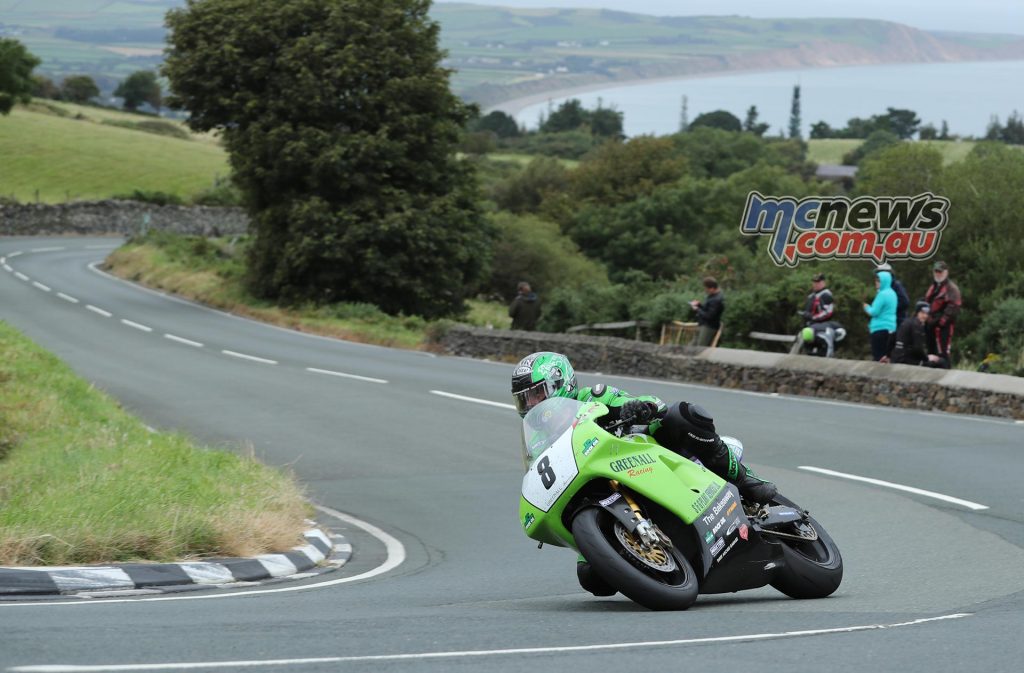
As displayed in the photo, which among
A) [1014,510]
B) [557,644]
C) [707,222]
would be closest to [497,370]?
[1014,510]

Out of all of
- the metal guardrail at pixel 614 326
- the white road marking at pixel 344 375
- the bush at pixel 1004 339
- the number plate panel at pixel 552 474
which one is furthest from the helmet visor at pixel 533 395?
the metal guardrail at pixel 614 326

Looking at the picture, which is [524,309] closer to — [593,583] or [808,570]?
[593,583]

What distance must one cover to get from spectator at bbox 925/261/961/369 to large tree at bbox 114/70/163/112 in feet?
502

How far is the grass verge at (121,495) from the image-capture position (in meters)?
8.62

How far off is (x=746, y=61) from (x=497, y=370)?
178092 mm

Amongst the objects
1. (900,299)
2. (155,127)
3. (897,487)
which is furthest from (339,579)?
(155,127)

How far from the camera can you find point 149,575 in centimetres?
829

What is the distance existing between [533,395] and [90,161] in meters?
96.7

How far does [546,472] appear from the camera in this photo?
278 inches

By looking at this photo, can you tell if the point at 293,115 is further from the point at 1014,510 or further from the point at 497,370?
the point at 1014,510

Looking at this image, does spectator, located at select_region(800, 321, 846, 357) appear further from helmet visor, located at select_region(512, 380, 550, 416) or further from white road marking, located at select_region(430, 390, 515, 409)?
helmet visor, located at select_region(512, 380, 550, 416)

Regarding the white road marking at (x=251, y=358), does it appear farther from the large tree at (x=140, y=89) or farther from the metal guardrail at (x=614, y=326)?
the large tree at (x=140, y=89)

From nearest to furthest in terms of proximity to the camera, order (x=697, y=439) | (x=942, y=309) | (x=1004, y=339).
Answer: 1. (x=697, y=439)
2. (x=942, y=309)
3. (x=1004, y=339)

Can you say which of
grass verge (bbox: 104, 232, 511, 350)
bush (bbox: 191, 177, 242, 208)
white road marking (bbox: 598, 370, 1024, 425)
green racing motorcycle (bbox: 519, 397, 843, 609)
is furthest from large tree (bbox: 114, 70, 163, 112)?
green racing motorcycle (bbox: 519, 397, 843, 609)
